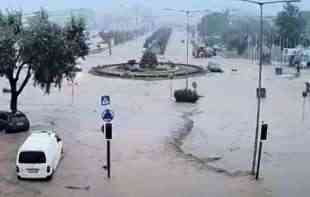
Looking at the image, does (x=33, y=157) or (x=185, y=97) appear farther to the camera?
(x=185, y=97)

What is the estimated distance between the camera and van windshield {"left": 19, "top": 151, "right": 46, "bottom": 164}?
15.9m

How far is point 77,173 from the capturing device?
17.1 metres

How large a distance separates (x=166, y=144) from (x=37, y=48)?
7517 mm

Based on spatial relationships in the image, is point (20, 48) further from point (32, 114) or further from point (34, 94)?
point (34, 94)

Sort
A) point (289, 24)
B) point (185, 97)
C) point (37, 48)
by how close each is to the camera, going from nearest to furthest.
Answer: point (37, 48)
point (185, 97)
point (289, 24)

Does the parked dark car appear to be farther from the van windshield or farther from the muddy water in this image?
the van windshield

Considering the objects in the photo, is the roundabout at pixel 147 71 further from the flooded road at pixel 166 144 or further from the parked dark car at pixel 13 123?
the parked dark car at pixel 13 123

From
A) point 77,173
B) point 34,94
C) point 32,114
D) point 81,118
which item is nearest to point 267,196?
point 77,173

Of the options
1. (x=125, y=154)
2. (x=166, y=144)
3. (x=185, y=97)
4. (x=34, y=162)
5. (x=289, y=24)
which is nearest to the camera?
(x=34, y=162)

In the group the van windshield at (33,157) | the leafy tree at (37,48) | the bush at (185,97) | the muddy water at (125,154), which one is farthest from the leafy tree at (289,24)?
the van windshield at (33,157)

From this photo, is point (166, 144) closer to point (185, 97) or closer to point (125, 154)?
point (125, 154)

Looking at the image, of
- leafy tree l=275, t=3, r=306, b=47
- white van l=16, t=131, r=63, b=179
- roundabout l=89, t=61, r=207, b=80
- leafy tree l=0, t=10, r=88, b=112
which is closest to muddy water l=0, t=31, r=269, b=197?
white van l=16, t=131, r=63, b=179

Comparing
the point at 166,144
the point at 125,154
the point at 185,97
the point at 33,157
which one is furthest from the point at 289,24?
the point at 33,157

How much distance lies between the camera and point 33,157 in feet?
52.2
